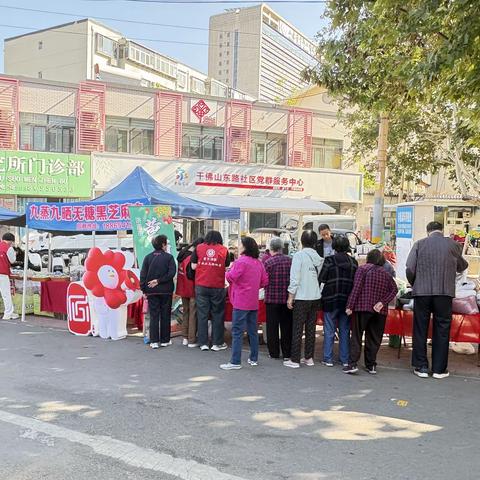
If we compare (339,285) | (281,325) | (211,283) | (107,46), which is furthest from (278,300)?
(107,46)

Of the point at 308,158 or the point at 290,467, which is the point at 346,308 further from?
the point at 308,158

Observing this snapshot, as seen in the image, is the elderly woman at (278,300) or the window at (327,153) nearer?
the elderly woman at (278,300)

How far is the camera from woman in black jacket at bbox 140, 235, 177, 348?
8.02 metres

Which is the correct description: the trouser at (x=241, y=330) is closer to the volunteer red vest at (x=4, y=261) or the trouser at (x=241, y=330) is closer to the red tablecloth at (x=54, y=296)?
the red tablecloth at (x=54, y=296)

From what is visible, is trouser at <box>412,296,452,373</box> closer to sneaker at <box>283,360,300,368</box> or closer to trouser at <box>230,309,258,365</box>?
sneaker at <box>283,360,300,368</box>

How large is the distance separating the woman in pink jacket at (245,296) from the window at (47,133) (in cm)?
2015

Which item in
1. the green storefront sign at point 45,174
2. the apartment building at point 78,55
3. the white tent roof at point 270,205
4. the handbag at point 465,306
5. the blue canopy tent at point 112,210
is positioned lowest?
the handbag at point 465,306

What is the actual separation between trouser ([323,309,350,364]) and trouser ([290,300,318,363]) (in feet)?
0.64

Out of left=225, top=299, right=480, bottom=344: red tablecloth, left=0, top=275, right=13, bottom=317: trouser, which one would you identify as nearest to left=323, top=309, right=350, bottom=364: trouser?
left=225, top=299, right=480, bottom=344: red tablecloth

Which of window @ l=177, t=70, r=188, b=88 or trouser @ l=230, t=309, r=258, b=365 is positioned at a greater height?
window @ l=177, t=70, r=188, b=88

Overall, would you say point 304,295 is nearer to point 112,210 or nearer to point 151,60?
point 112,210


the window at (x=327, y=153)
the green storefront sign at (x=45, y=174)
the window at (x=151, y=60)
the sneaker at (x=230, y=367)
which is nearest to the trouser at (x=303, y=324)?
the sneaker at (x=230, y=367)

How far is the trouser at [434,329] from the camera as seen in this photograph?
22.0ft

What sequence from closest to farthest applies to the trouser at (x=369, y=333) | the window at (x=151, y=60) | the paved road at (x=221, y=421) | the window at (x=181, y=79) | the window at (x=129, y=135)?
the paved road at (x=221, y=421), the trouser at (x=369, y=333), the window at (x=129, y=135), the window at (x=151, y=60), the window at (x=181, y=79)
